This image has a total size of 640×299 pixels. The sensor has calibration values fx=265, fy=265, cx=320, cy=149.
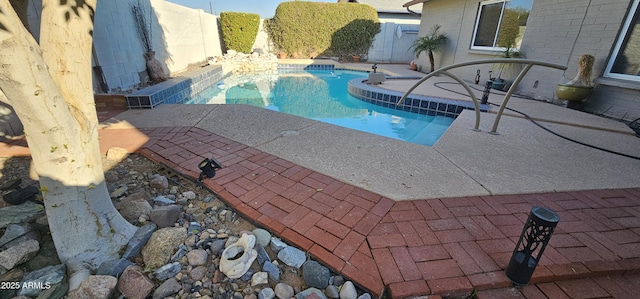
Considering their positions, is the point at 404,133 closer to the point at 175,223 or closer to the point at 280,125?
the point at 280,125

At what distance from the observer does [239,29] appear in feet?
42.1

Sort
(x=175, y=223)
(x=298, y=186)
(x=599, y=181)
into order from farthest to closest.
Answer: (x=599, y=181) → (x=298, y=186) → (x=175, y=223)

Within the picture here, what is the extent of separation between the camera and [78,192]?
1.36m

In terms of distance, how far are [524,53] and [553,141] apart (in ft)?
12.7

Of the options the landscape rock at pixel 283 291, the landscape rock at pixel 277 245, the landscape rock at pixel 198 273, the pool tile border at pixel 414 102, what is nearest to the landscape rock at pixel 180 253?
the landscape rock at pixel 198 273

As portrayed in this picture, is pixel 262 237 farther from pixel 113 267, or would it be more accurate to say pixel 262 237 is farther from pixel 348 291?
pixel 113 267

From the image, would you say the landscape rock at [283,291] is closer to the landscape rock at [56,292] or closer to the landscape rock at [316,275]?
the landscape rock at [316,275]

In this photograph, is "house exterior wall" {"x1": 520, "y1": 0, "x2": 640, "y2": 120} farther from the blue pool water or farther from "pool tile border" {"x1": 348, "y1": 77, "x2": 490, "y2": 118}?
the blue pool water

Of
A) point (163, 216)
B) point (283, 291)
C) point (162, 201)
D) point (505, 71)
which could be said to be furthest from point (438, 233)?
point (505, 71)

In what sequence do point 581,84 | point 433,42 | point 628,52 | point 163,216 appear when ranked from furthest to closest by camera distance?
point 433,42
point 581,84
point 628,52
point 163,216

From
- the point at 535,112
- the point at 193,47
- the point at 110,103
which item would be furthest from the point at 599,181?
the point at 193,47

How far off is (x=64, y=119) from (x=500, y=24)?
9.09 m

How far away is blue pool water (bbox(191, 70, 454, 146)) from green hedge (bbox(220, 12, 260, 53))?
3617 mm

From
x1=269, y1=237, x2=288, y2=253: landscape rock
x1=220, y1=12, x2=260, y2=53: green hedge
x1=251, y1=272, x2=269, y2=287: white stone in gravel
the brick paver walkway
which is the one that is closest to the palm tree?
the brick paver walkway
